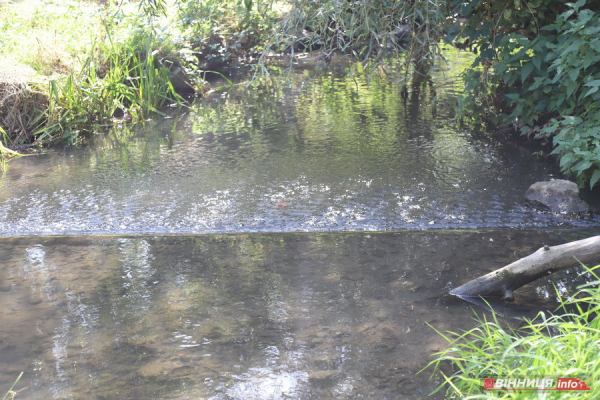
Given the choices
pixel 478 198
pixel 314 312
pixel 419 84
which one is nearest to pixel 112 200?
pixel 314 312

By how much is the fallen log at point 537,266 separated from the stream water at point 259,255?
0.15 meters

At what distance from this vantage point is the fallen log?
9.52 feet

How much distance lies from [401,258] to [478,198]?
120cm

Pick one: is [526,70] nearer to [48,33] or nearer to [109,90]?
[109,90]

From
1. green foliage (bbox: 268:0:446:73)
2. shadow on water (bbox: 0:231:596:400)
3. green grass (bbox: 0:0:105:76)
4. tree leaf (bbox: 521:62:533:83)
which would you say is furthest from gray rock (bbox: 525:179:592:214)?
green grass (bbox: 0:0:105:76)

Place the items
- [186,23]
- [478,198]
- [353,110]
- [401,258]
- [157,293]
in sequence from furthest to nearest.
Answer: [186,23] → [353,110] → [478,198] → [401,258] → [157,293]

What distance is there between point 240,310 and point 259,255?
27.1 inches

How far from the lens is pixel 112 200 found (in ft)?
15.4

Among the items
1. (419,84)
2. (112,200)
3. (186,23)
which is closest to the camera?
(112,200)

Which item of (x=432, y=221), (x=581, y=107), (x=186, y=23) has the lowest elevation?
(x=432, y=221)

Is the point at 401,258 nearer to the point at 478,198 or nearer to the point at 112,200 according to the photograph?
the point at 478,198

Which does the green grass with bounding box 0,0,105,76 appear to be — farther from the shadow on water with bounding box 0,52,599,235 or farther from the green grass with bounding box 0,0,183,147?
the shadow on water with bounding box 0,52,599,235

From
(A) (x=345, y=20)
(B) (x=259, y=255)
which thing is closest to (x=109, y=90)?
(A) (x=345, y=20)

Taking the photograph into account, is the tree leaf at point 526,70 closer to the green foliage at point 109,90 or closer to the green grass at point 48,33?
the green foliage at point 109,90
